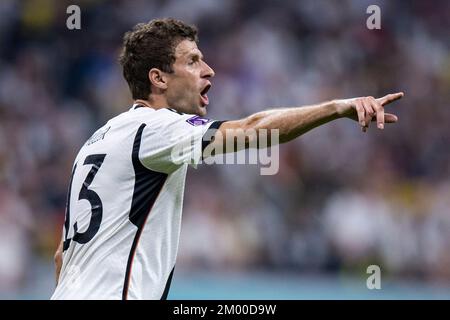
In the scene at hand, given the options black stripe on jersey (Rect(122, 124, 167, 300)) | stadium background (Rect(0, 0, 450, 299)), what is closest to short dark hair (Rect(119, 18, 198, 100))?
black stripe on jersey (Rect(122, 124, 167, 300))

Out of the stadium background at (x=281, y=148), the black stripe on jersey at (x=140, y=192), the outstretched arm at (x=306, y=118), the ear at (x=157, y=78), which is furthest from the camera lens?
the stadium background at (x=281, y=148)

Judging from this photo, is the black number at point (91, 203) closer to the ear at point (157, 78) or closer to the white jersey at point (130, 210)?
the white jersey at point (130, 210)

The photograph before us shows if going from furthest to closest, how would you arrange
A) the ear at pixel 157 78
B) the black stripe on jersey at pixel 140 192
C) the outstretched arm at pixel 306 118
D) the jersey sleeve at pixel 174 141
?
1. the ear at pixel 157 78
2. the black stripe on jersey at pixel 140 192
3. the jersey sleeve at pixel 174 141
4. the outstretched arm at pixel 306 118

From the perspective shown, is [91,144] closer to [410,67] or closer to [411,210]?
[411,210]

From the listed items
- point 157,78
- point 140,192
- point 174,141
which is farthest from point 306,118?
point 157,78

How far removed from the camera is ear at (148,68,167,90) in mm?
5074

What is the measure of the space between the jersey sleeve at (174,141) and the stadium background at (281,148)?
547cm

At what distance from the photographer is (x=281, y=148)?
11.8 m

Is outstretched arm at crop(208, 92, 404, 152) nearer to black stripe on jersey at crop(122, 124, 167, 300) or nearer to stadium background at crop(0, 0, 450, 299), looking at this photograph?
black stripe on jersey at crop(122, 124, 167, 300)

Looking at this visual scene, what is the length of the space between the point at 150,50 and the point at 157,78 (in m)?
0.17


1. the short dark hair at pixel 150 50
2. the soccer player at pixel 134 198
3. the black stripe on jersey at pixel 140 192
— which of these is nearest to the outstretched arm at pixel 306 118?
the soccer player at pixel 134 198

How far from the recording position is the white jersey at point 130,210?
14.8 feet

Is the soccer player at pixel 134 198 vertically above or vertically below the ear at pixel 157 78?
below

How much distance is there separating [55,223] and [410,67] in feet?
17.8
